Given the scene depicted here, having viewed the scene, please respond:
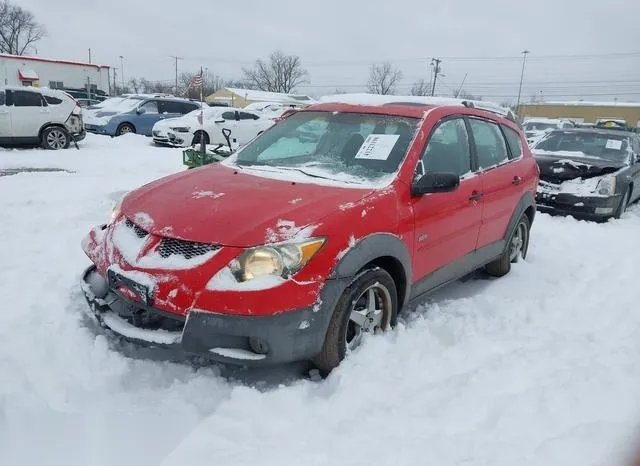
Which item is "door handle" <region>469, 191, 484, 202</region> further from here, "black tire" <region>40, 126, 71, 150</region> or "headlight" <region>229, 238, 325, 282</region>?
"black tire" <region>40, 126, 71, 150</region>

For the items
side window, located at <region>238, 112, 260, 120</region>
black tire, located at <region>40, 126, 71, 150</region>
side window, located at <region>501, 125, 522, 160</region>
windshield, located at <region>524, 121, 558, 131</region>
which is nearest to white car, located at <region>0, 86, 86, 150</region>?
black tire, located at <region>40, 126, 71, 150</region>

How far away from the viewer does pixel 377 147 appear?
3.62 metres

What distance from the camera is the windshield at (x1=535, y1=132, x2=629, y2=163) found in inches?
347

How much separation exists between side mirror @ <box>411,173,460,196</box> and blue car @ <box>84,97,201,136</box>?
52.3ft

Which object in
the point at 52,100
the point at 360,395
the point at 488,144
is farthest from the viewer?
the point at 52,100

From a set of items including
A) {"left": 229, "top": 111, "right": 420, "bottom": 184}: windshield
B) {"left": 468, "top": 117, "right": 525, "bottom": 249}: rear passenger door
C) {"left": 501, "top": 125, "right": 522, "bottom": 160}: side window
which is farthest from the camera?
{"left": 501, "top": 125, "right": 522, "bottom": 160}: side window

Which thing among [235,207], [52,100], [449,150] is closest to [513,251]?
[449,150]

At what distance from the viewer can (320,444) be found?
2.48m

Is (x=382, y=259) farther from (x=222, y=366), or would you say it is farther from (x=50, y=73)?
(x=50, y=73)

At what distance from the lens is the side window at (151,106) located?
17766 mm

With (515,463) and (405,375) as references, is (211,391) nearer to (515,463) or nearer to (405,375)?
(405,375)

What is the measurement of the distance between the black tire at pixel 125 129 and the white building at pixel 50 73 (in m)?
18.5

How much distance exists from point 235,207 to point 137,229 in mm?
645

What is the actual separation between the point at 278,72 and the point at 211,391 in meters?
86.7
